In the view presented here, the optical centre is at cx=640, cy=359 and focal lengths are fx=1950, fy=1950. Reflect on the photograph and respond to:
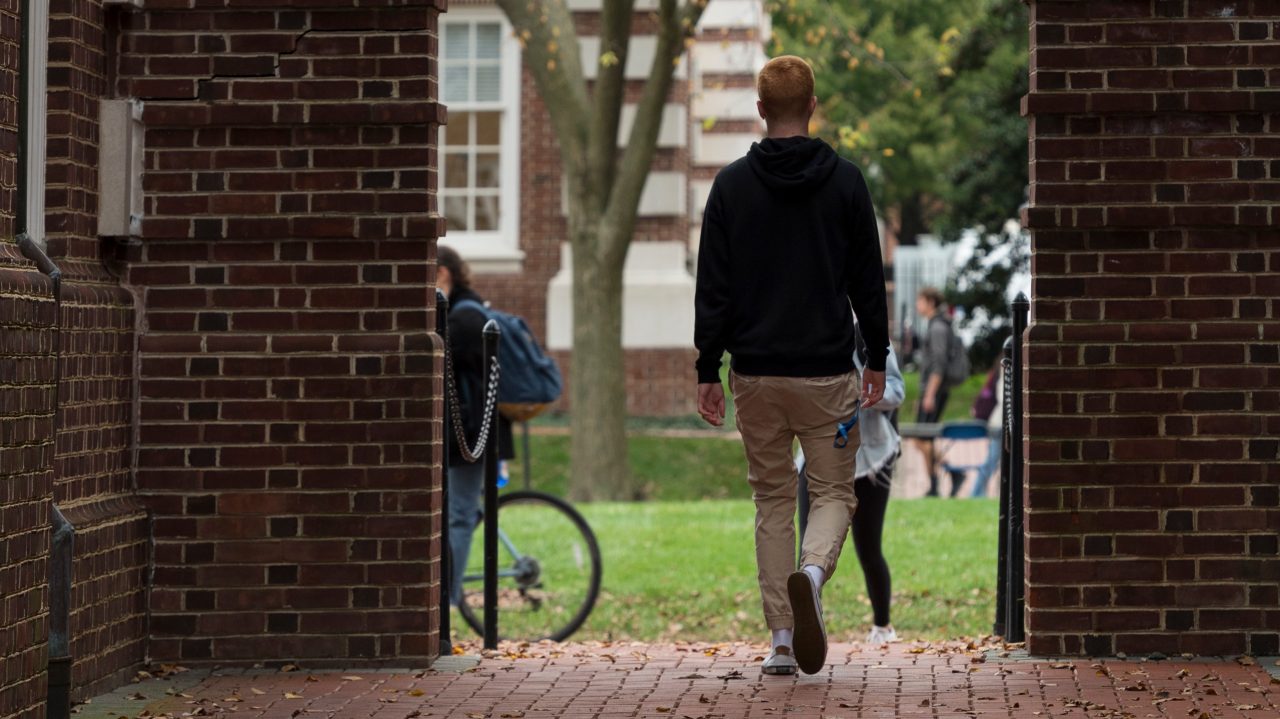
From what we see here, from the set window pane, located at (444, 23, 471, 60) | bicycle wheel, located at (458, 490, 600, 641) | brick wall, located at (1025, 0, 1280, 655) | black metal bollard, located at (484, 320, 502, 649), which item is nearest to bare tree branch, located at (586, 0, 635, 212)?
window pane, located at (444, 23, 471, 60)

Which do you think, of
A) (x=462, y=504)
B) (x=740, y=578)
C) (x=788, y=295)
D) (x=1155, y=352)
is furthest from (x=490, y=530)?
(x=740, y=578)

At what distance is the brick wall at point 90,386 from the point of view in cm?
657

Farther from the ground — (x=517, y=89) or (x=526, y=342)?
(x=517, y=89)

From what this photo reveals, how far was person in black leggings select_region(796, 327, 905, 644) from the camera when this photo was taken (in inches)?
320

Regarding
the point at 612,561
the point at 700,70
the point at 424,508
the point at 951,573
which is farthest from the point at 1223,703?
the point at 700,70

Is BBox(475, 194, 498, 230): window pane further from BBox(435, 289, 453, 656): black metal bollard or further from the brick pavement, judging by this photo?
the brick pavement

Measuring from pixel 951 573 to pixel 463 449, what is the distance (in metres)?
4.60

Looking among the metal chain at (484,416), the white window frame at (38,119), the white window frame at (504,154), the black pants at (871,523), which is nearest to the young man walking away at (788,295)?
the black pants at (871,523)

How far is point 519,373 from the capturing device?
9914 millimetres

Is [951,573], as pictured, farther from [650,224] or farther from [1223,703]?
[650,224]

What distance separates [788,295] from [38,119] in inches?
104

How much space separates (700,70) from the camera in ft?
86.0

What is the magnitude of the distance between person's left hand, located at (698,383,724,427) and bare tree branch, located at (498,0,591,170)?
35.4 feet

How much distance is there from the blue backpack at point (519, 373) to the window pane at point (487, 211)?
1280 centimetres
